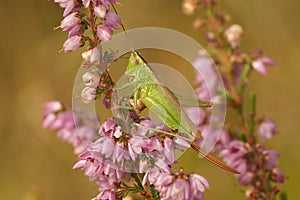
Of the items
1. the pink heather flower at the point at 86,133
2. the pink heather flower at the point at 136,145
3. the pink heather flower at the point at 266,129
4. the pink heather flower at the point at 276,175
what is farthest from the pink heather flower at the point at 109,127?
the pink heather flower at the point at 266,129

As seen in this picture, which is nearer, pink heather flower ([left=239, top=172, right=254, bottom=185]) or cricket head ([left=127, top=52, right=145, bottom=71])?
cricket head ([left=127, top=52, right=145, bottom=71])

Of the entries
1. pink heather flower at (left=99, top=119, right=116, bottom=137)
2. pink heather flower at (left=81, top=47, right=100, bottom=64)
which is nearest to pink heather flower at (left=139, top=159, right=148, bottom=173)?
pink heather flower at (left=99, top=119, right=116, bottom=137)

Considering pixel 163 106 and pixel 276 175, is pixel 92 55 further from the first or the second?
pixel 276 175

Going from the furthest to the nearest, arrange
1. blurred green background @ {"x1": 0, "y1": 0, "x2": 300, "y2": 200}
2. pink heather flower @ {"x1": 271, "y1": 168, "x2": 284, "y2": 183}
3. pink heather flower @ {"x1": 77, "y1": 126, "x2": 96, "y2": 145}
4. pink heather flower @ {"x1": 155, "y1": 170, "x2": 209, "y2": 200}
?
1. blurred green background @ {"x1": 0, "y1": 0, "x2": 300, "y2": 200}
2. pink heather flower @ {"x1": 271, "y1": 168, "x2": 284, "y2": 183}
3. pink heather flower @ {"x1": 77, "y1": 126, "x2": 96, "y2": 145}
4. pink heather flower @ {"x1": 155, "y1": 170, "x2": 209, "y2": 200}

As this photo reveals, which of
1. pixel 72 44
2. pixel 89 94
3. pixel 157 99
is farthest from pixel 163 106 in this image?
pixel 72 44

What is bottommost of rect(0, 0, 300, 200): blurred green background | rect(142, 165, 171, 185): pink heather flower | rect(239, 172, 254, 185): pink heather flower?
rect(142, 165, 171, 185): pink heather flower

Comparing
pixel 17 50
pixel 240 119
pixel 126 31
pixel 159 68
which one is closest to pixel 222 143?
pixel 240 119

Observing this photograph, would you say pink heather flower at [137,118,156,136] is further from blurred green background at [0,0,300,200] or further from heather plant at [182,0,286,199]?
blurred green background at [0,0,300,200]

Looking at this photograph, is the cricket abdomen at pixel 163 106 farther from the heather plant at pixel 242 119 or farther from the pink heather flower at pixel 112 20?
the heather plant at pixel 242 119
